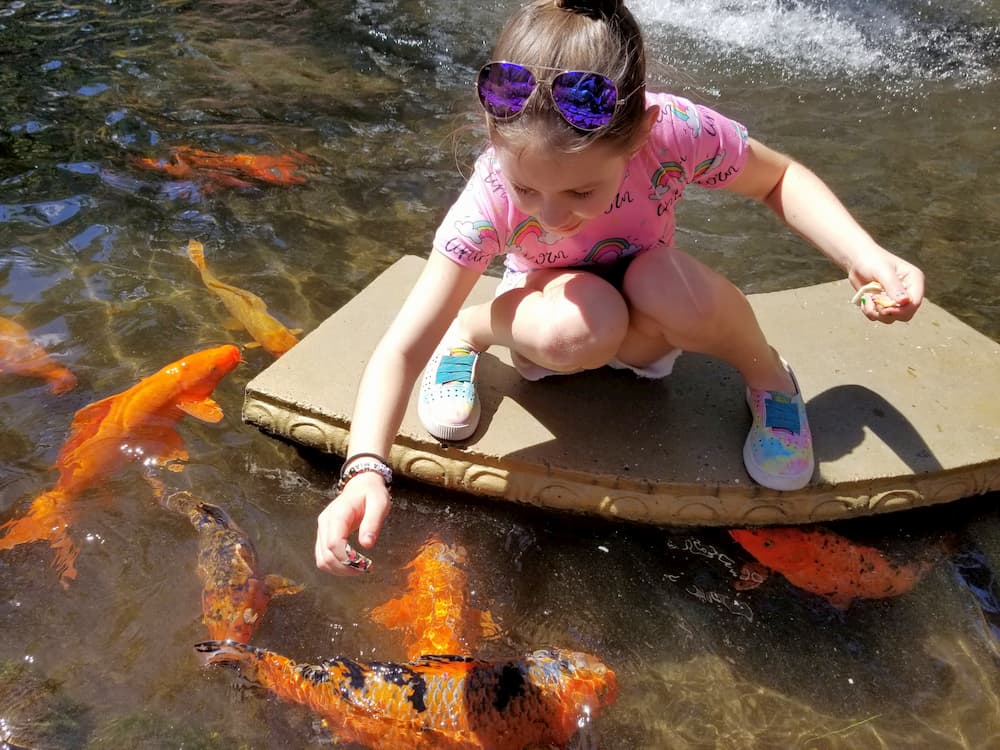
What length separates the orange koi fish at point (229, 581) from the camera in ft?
8.44

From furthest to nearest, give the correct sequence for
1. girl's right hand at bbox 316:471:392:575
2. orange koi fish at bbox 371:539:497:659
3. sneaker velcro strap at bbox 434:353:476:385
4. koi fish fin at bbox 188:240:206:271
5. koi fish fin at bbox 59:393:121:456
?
1. koi fish fin at bbox 188:240:206:271
2. koi fish fin at bbox 59:393:121:456
3. sneaker velcro strap at bbox 434:353:476:385
4. orange koi fish at bbox 371:539:497:659
5. girl's right hand at bbox 316:471:392:575

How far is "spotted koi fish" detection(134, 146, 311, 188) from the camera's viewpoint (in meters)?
4.87

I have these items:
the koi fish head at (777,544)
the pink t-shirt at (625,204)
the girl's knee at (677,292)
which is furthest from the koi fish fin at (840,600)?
the pink t-shirt at (625,204)

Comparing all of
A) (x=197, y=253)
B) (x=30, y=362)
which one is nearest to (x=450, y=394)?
(x=30, y=362)

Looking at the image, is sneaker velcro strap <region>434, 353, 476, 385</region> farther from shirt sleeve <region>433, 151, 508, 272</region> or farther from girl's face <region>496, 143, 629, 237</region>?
girl's face <region>496, 143, 629, 237</region>

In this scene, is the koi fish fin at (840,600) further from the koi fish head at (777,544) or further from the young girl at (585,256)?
the young girl at (585,256)

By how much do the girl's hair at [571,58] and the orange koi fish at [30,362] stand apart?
220 cm

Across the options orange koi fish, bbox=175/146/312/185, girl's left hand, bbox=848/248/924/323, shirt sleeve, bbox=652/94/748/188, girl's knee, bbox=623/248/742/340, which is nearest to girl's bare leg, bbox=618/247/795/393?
girl's knee, bbox=623/248/742/340

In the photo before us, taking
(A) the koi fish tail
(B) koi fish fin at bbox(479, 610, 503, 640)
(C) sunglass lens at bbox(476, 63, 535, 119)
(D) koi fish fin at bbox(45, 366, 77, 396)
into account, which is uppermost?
(C) sunglass lens at bbox(476, 63, 535, 119)

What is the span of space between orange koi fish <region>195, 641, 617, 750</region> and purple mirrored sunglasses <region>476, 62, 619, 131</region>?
1334mm

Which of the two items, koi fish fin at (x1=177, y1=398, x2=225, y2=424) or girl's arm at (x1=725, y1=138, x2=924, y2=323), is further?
koi fish fin at (x1=177, y1=398, x2=225, y2=424)

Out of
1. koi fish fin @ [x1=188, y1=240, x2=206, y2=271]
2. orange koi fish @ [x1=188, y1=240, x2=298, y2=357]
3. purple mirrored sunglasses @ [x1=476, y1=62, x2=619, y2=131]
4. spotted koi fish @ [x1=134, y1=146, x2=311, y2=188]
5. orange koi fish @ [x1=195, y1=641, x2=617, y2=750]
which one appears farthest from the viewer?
spotted koi fish @ [x1=134, y1=146, x2=311, y2=188]

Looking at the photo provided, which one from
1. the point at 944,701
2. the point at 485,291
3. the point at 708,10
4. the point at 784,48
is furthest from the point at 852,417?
→ the point at 708,10

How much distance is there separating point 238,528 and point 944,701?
Result: 6.94 ft
